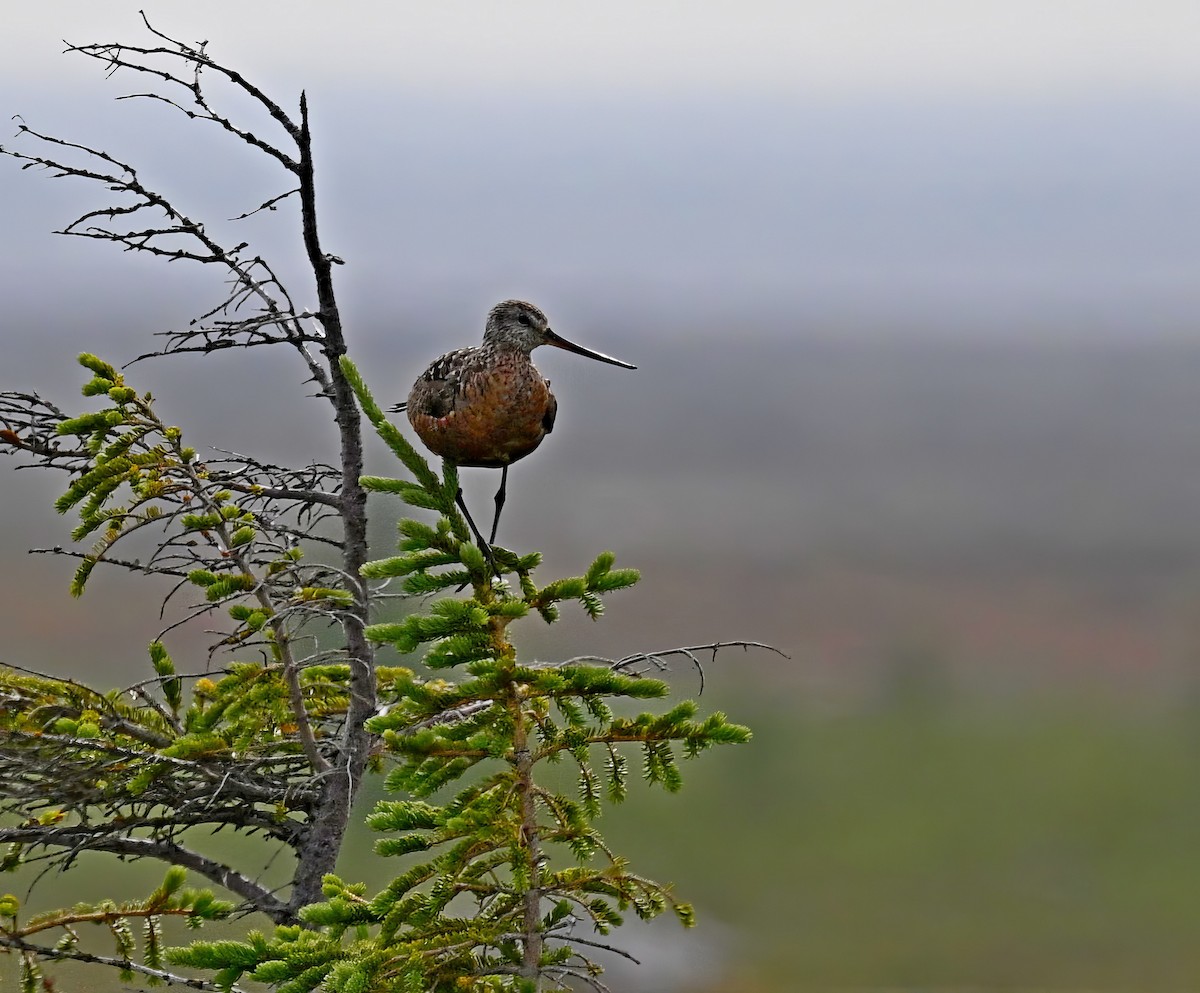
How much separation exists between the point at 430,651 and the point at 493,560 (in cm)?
65

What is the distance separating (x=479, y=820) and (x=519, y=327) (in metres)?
1.99

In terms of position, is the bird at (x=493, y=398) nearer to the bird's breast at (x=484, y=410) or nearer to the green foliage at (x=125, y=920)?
the bird's breast at (x=484, y=410)

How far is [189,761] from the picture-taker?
5.41 m

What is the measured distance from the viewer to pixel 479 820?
3.92 m

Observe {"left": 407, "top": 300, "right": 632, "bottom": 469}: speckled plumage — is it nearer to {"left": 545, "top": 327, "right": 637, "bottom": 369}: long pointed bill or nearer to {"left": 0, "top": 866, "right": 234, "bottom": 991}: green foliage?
{"left": 545, "top": 327, "right": 637, "bottom": 369}: long pointed bill

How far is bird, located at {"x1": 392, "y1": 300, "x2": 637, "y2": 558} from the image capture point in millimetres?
4605

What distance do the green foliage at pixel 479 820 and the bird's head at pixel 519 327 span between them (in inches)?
35.1

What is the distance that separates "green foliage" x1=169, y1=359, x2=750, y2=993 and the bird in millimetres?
448

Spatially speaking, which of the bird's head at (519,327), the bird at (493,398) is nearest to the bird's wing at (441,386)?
the bird at (493,398)

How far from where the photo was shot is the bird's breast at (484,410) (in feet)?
15.1

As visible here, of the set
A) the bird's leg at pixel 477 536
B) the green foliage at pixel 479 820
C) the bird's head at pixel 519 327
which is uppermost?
the bird's head at pixel 519 327

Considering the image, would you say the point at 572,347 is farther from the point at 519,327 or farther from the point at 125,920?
the point at 125,920

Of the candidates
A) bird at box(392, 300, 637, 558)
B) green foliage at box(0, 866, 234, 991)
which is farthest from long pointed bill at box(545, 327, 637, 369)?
green foliage at box(0, 866, 234, 991)

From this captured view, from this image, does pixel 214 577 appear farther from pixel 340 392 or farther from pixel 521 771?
pixel 521 771
